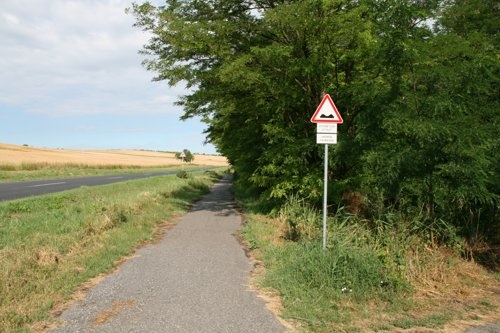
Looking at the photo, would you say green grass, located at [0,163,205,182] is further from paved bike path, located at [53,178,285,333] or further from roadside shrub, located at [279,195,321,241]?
paved bike path, located at [53,178,285,333]

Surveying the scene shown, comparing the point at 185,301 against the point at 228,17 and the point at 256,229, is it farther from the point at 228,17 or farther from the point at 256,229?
the point at 228,17

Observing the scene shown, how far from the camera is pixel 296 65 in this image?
477 inches

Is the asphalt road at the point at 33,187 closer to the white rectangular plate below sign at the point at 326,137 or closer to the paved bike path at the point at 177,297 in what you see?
the paved bike path at the point at 177,297

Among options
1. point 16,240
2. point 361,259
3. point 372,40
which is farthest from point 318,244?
point 16,240

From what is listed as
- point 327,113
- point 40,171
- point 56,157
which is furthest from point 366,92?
point 56,157

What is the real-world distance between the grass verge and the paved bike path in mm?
526

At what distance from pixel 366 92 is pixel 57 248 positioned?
706 centimetres

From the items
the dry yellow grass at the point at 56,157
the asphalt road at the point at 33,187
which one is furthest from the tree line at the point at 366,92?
the dry yellow grass at the point at 56,157

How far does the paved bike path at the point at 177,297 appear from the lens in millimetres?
5336

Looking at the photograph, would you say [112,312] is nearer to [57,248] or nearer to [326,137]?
[57,248]

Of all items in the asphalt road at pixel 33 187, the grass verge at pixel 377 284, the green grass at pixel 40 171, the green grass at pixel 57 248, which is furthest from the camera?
the green grass at pixel 40 171

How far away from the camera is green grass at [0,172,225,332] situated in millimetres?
5848

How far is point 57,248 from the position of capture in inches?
341

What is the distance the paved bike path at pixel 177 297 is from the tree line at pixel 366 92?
12.1 ft
